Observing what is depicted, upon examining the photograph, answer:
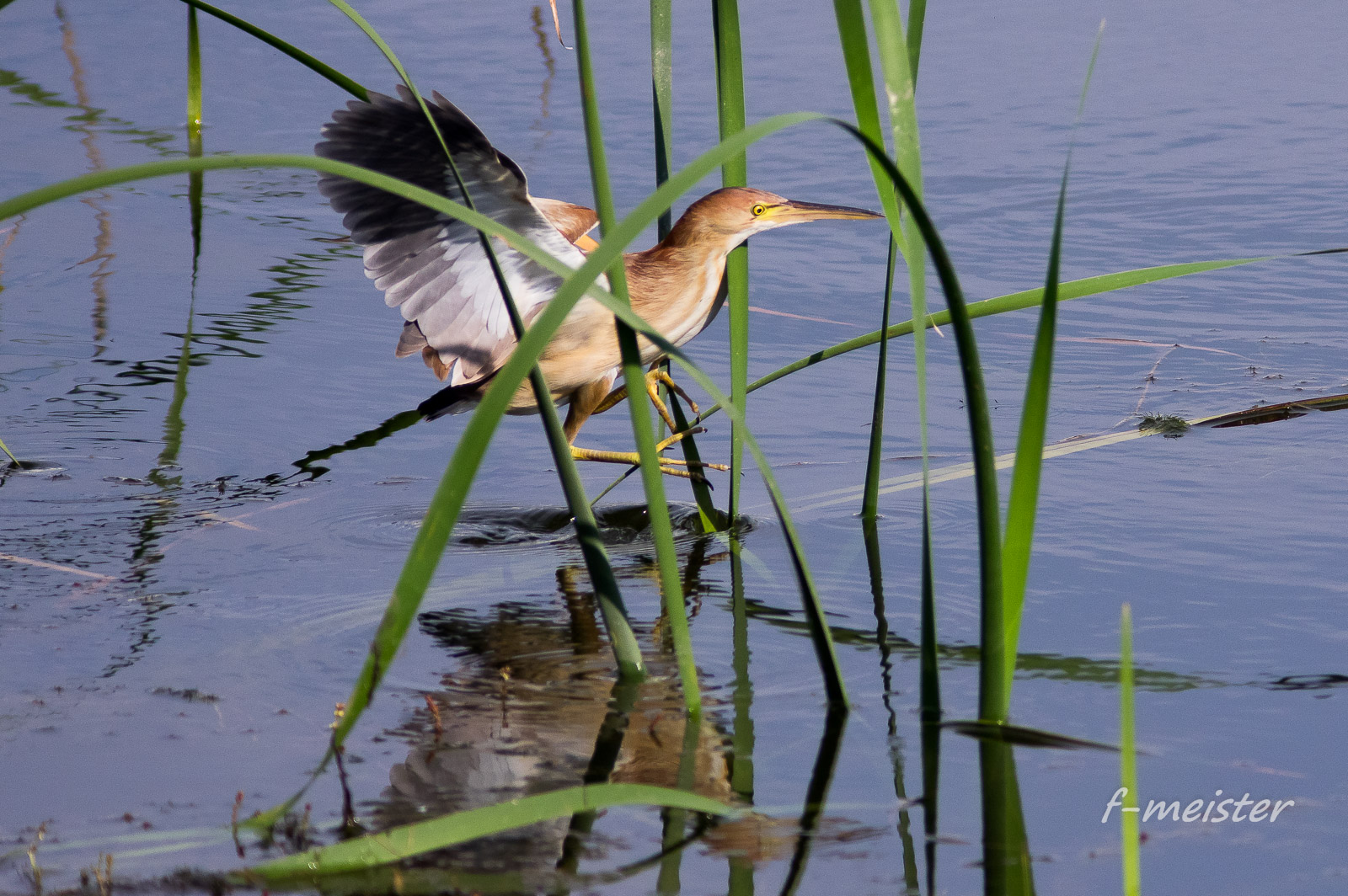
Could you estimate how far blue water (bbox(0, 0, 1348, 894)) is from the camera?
1968mm

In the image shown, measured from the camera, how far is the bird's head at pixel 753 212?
3.48 metres

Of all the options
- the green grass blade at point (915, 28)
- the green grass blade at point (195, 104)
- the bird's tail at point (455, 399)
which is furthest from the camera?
the bird's tail at point (455, 399)

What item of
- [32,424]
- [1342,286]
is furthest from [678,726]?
[1342,286]

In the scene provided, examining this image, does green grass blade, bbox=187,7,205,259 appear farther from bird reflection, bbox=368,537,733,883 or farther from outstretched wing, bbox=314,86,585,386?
bird reflection, bbox=368,537,733,883

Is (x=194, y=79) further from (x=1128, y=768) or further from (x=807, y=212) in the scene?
(x=1128, y=768)

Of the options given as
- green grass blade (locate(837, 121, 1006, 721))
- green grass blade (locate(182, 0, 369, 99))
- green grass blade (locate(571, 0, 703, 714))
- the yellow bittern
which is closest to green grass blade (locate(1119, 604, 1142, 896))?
green grass blade (locate(837, 121, 1006, 721))

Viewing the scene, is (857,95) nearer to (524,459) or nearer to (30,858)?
(30,858)

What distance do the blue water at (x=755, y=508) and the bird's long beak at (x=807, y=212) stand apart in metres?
0.60

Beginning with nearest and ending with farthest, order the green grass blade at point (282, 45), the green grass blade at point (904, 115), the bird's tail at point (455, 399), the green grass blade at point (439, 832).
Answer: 1. the green grass blade at point (439, 832)
2. the green grass blade at point (904, 115)
3. the green grass blade at point (282, 45)
4. the bird's tail at point (455, 399)

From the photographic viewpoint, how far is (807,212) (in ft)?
11.4

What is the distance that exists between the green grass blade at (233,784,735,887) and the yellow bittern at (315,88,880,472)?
4.36ft

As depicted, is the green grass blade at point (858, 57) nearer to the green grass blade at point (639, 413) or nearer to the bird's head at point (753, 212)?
the green grass blade at point (639, 413)

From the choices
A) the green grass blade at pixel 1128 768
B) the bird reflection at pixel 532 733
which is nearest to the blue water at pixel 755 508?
the bird reflection at pixel 532 733

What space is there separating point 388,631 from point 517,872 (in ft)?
1.19
